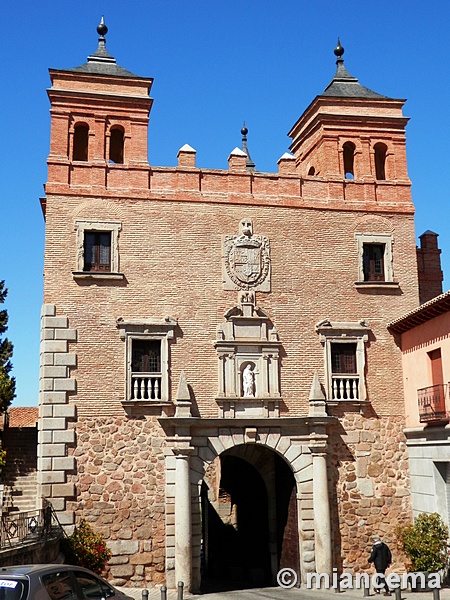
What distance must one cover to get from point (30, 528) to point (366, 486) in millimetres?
8267

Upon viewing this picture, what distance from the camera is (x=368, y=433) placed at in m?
18.1

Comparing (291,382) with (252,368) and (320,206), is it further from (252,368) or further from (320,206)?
(320,206)

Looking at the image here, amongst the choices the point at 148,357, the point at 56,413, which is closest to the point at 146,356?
the point at 148,357

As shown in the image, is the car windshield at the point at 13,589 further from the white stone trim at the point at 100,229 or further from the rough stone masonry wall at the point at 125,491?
the white stone trim at the point at 100,229

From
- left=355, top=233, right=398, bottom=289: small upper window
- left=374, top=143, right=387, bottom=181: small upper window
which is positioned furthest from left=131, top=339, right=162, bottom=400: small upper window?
left=374, top=143, right=387, bottom=181: small upper window

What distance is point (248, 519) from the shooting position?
21.5 meters

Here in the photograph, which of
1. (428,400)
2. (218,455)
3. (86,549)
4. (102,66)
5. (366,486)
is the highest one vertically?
(102,66)

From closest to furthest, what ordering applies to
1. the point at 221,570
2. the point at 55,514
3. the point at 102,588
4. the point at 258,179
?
the point at 102,588 → the point at 55,514 → the point at 258,179 → the point at 221,570

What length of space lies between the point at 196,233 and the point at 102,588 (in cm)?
1090

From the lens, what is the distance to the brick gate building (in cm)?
1658

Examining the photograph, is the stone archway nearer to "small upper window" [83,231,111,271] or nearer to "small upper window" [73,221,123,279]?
"small upper window" [73,221,123,279]

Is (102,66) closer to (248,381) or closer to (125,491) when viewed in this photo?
(248,381)

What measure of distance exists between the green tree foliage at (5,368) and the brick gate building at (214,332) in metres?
7.39

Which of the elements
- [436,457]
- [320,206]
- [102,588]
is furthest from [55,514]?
[320,206]
